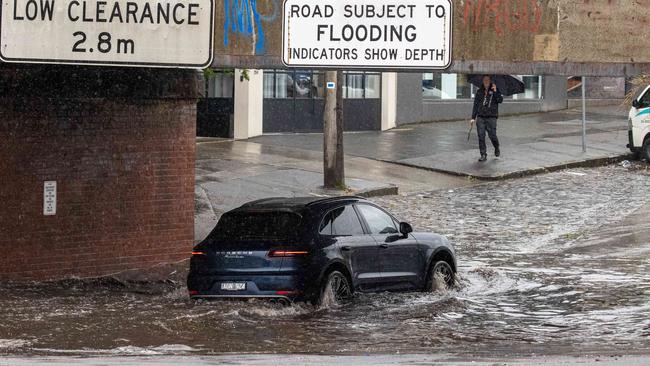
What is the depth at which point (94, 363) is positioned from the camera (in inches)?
409

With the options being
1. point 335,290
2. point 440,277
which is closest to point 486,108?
point 440,277

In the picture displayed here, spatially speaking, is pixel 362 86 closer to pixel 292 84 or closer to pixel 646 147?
pixel 292 84

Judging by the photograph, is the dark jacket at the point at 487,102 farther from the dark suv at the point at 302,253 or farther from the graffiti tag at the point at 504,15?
the graffiti tag at the point at 504,15

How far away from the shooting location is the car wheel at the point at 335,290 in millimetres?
14180

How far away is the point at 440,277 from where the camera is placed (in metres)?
16.2

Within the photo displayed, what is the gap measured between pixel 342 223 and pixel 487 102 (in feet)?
45.6

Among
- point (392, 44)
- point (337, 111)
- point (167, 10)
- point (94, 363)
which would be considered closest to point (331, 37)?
point (392, 44)

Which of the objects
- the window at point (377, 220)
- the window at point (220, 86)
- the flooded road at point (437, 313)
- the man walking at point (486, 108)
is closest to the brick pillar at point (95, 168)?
the flooded road at point (437, 313)

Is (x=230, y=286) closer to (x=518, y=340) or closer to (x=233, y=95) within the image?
(x=518, y=340)

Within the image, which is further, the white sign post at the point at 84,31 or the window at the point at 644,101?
the window at the point at 644,101

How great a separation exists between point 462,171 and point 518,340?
15054mm

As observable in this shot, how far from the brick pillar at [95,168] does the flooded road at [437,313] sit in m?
0.67

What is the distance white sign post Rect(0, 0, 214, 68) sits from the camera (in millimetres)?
12961

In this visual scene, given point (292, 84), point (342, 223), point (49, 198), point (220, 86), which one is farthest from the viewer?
point (292, 84)
